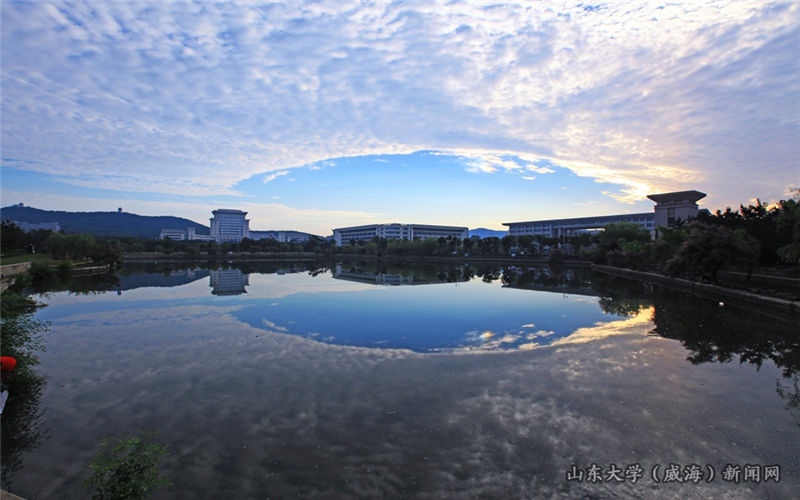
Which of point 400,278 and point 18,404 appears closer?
point 18,404

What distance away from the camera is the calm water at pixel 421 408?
562 centimetres

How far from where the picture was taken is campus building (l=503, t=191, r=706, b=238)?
66.6 m

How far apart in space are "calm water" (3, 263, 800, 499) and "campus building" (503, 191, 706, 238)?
46.1 metres

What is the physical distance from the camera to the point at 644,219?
108625mm

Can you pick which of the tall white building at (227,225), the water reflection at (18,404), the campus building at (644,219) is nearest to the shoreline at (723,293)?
the campus building at (644,219)

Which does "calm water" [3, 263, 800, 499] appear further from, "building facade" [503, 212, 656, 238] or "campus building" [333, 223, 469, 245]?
"campus building" [333, 223, 469, 245]

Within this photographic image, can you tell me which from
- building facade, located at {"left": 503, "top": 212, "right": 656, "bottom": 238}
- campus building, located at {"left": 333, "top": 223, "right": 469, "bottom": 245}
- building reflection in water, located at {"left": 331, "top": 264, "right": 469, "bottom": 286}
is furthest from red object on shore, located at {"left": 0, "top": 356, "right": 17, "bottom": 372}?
campus building, located at {"left": 333, "top": 223, "right": 469, "bottom": 245}

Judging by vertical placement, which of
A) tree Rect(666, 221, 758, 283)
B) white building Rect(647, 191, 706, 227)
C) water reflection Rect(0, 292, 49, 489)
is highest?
white building Rect(647, 191, 706, 227)

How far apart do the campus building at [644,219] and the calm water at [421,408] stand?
46.1 metres

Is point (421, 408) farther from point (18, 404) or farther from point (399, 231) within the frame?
point (399, 231)

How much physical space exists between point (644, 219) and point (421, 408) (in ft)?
399

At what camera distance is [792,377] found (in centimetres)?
1026

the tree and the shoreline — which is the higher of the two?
the tree

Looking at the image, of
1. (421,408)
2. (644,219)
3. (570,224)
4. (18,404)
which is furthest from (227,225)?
(421,408)
